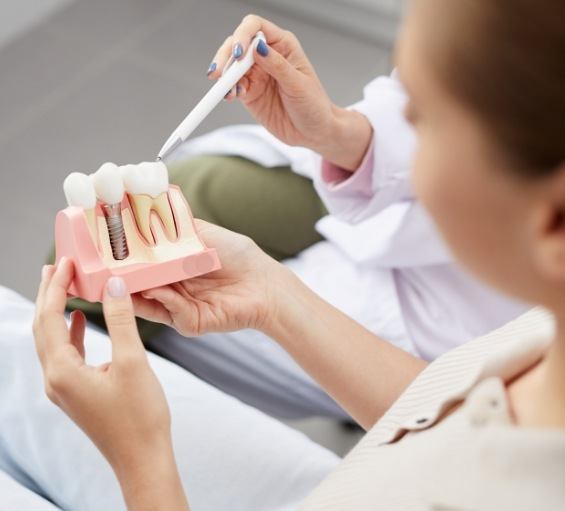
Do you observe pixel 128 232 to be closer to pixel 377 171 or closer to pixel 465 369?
pixel 465 369

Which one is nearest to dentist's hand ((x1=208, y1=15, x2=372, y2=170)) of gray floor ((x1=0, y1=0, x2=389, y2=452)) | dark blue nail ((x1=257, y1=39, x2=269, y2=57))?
dark blue nail ((x1=257, y1=39, x2=269, y2=57))

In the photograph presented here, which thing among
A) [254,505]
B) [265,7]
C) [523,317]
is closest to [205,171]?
[254,505]

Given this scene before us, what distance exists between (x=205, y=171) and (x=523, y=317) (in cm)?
72

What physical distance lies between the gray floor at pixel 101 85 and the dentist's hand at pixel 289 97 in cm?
88

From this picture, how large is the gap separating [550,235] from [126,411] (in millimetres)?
391

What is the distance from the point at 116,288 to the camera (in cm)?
79

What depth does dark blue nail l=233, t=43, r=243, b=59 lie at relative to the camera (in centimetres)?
99

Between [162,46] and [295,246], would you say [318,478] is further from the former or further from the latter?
[162,46]

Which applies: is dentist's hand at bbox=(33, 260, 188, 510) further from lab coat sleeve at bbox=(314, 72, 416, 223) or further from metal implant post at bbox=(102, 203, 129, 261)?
lab coat sleeve at bbox=(314, 72, 416, 223)

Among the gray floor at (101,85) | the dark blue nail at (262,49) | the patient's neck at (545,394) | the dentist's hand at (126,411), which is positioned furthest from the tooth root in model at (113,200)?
the gray floor at (101,85)

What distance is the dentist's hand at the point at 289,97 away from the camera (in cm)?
102

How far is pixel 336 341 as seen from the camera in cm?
95

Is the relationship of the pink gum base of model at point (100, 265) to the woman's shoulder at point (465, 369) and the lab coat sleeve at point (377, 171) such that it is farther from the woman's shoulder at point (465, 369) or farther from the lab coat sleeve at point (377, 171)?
the lab coat sleeve at point (377, 171)

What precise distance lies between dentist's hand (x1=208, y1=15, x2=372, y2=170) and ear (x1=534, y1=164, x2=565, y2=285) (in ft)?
1.93
